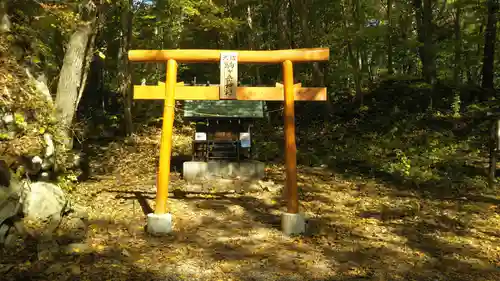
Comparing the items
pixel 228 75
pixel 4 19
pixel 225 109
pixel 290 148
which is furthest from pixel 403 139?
pixel 4 19

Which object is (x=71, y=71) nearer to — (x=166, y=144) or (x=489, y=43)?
(x=166, y=144)

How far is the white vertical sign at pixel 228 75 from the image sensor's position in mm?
7582

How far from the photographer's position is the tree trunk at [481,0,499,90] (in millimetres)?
14664

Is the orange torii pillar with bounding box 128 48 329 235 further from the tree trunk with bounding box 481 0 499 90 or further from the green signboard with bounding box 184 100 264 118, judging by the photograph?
the tree trunk with bounding box 481 0 499 90

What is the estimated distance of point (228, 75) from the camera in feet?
24.9

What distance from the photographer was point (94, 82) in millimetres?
20297

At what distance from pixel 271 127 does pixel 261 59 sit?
1249 centimetres

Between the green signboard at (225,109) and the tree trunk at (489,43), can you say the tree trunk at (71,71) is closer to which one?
the green signboard at (225,109)

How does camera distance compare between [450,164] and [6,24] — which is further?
[450,164]

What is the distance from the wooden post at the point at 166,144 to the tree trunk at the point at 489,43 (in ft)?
43.1

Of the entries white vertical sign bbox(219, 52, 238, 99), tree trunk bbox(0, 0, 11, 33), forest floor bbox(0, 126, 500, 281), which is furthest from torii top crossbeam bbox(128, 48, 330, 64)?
forest floor bbox(0, 126, 500, 281)

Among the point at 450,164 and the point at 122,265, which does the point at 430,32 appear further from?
the point at 122,265

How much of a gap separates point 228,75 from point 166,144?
6.01 ft

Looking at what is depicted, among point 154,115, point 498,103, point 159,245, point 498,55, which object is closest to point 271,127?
point 154,115
